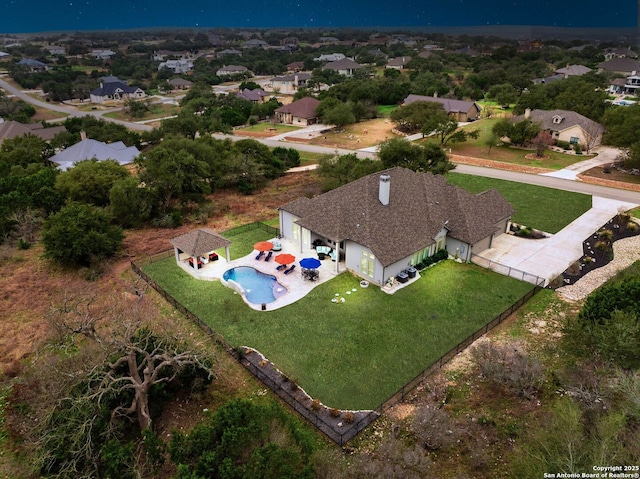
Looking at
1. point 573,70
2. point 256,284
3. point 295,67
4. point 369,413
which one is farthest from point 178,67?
point 369,413

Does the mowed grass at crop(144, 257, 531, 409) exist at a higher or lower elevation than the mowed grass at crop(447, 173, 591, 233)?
higher

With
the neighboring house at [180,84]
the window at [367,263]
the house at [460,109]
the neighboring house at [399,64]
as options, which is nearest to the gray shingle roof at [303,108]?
the house at [460,109]

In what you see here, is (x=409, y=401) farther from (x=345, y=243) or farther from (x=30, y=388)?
(x=30, y=388)

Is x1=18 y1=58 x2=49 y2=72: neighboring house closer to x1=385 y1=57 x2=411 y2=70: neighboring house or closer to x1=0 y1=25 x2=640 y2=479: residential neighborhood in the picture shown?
x1=385 y1=57 x2=411 y2=70: neighboring house

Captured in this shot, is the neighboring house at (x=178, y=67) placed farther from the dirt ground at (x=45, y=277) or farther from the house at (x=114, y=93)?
the dirt ground at (x=45, y=277)

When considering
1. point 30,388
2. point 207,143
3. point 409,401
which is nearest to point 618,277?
point 409,401

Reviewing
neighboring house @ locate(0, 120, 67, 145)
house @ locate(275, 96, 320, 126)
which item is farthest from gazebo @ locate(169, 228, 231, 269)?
house @ locate(275, 96, 320, 126)
